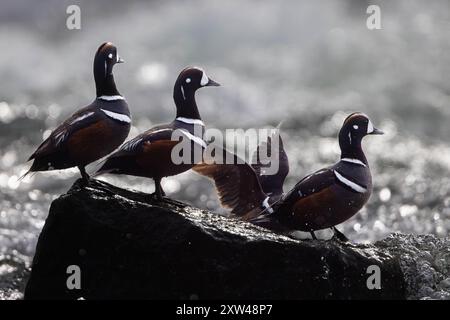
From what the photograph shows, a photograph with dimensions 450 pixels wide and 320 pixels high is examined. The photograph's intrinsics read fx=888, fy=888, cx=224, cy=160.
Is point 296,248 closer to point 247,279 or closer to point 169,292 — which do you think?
point 247,279

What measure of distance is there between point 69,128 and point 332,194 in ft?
7.01

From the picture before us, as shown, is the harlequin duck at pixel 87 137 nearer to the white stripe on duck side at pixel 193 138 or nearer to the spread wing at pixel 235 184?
the white stripe on duck side at pixel 193 138

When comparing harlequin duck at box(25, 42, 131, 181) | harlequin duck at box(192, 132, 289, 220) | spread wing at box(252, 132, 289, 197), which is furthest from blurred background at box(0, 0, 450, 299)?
harlequin duck at box(25, 42, 131, 181)

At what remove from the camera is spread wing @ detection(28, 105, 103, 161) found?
6.75m

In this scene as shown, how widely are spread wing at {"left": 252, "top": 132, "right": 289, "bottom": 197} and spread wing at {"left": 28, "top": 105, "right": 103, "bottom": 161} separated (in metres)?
2.27

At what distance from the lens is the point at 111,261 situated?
6.58m

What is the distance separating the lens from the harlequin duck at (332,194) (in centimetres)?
712

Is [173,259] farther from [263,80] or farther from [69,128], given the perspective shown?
[263,80]

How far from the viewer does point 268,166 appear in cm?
866

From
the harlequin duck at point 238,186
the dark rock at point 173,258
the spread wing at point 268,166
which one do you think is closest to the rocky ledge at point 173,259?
the dark rock at point 173,258

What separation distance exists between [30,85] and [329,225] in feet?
39.2

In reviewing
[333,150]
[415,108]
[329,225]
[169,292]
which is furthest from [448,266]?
[415,108]

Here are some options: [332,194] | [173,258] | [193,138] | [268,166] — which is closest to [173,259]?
[173,258]

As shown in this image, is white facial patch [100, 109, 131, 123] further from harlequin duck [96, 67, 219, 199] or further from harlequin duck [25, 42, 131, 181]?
harlequin duck [96, 67, 219, 199]
